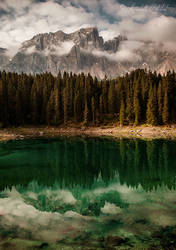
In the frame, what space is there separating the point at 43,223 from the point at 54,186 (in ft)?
26.8

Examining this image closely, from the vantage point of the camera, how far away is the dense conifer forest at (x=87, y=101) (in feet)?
259

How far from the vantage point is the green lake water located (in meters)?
10.8

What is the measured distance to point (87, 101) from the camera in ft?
303

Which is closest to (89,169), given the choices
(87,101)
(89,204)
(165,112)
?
(89,204)

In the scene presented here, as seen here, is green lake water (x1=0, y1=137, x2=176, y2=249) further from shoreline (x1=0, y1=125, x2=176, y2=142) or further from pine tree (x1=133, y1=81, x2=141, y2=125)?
pine tree (x1=133, y1=81, x2=141, y2=125)

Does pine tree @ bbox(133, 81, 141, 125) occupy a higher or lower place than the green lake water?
higher

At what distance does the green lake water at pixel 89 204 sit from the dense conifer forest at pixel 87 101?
51422 millimetres

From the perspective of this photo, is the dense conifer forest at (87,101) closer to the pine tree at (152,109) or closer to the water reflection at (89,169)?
the pine tree at (152,109)

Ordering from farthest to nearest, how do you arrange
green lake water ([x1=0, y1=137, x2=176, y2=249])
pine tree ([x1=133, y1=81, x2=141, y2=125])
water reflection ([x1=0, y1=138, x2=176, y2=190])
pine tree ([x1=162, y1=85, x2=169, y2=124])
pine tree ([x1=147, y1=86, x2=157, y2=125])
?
1. pine tree ([x1=133, y1=81, x2=141, y2=125])
2. pine tree ([x1=147, y1=86, x2=157, y2=125])
3. pine tree ([x1=162, y1=85, x2=169, y2=124])
4. water reflection ([x1=0, y1=138, x2=176, y2=190])
5. green lake water ([x1=0, y1=137, x2=176, y2=249])

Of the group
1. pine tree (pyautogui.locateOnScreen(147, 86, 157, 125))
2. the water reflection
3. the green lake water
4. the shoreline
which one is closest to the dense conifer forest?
pine tree (pyautogui.locateOnScreen(147, 86, 157, 125))

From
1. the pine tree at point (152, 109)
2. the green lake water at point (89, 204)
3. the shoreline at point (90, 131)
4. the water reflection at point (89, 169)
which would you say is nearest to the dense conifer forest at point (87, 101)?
the pine tree at point (152, 109)

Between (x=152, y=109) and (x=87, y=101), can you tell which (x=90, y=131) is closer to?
(x=87, y=101)

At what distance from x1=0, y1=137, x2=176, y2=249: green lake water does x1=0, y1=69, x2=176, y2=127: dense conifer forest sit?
169 feet

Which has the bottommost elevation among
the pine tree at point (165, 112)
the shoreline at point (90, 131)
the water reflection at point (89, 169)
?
the water reflection at point (89, 169)
